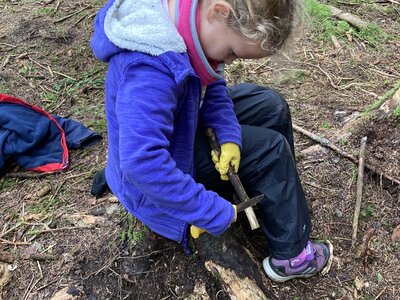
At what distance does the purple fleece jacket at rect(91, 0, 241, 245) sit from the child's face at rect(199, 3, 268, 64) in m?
0.11

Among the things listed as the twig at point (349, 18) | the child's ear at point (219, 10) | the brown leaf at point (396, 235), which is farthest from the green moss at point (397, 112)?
the twig at point (349, 18)

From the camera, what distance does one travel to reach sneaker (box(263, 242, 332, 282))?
7.14 feet

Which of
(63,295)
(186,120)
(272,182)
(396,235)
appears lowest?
(63,295)

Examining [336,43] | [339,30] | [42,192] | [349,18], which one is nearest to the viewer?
[42,192]

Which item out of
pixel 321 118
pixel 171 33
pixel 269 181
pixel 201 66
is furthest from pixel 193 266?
pixel 321 118

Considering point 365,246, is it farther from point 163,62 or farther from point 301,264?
point 163,62

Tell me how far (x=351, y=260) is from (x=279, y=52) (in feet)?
4.04

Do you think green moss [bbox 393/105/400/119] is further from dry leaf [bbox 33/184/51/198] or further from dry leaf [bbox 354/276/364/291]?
dry leaf [bbox 33/184/51/198]

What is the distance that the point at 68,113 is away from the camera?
364cm

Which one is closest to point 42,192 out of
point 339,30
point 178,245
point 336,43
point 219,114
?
point 178,245

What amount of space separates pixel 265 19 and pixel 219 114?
702 millimetres

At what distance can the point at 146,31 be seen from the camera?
157 cm

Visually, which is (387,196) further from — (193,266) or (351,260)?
(193,266)

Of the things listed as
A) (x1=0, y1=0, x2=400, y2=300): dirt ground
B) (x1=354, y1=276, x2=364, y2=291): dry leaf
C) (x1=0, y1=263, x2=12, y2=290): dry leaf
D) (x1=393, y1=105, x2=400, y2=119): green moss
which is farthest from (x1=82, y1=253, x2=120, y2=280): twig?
(x1=393, y1=105, x2=400, y2=119): green moss
